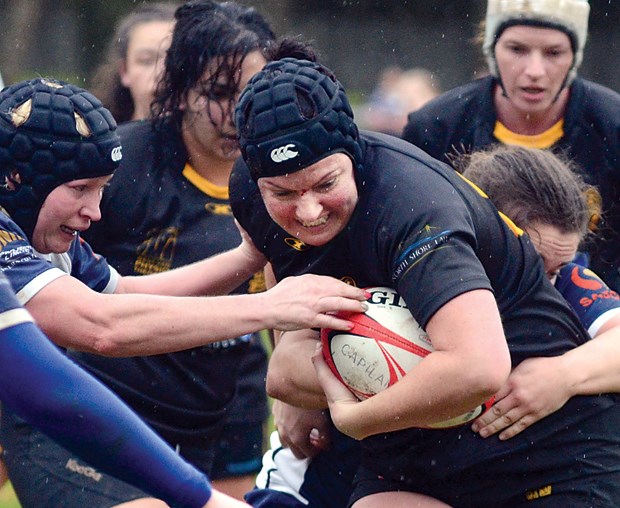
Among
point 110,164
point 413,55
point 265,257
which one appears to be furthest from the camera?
point 413,55

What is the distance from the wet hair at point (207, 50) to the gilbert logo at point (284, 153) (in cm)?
176

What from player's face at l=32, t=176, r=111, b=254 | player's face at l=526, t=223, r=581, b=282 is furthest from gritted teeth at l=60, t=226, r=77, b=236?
player's face at l=526, t=223, r=581, b=282

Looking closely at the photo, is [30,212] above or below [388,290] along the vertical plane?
above

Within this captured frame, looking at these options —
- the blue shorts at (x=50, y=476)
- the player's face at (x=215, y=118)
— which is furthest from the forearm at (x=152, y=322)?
the player's face at (x=215, y=118)

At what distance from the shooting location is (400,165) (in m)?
3.57

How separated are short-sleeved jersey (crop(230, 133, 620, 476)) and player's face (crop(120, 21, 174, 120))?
9.16ft

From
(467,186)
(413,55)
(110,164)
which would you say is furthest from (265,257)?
(413,55)

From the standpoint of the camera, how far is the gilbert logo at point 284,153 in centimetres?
341

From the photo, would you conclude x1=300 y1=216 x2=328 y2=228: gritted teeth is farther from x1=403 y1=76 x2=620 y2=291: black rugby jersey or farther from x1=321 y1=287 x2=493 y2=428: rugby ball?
x1=403 y1=76 x2=620 y2=291: black rugby jersey

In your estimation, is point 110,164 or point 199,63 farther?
point 199,63

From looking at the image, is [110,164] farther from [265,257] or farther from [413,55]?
[413,55]

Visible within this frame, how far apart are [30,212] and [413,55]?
18.8 m

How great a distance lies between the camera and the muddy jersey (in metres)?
5.08

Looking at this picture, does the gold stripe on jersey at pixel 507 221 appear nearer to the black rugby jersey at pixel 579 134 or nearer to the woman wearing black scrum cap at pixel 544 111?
the black rugby jersey at pixel 579 134
